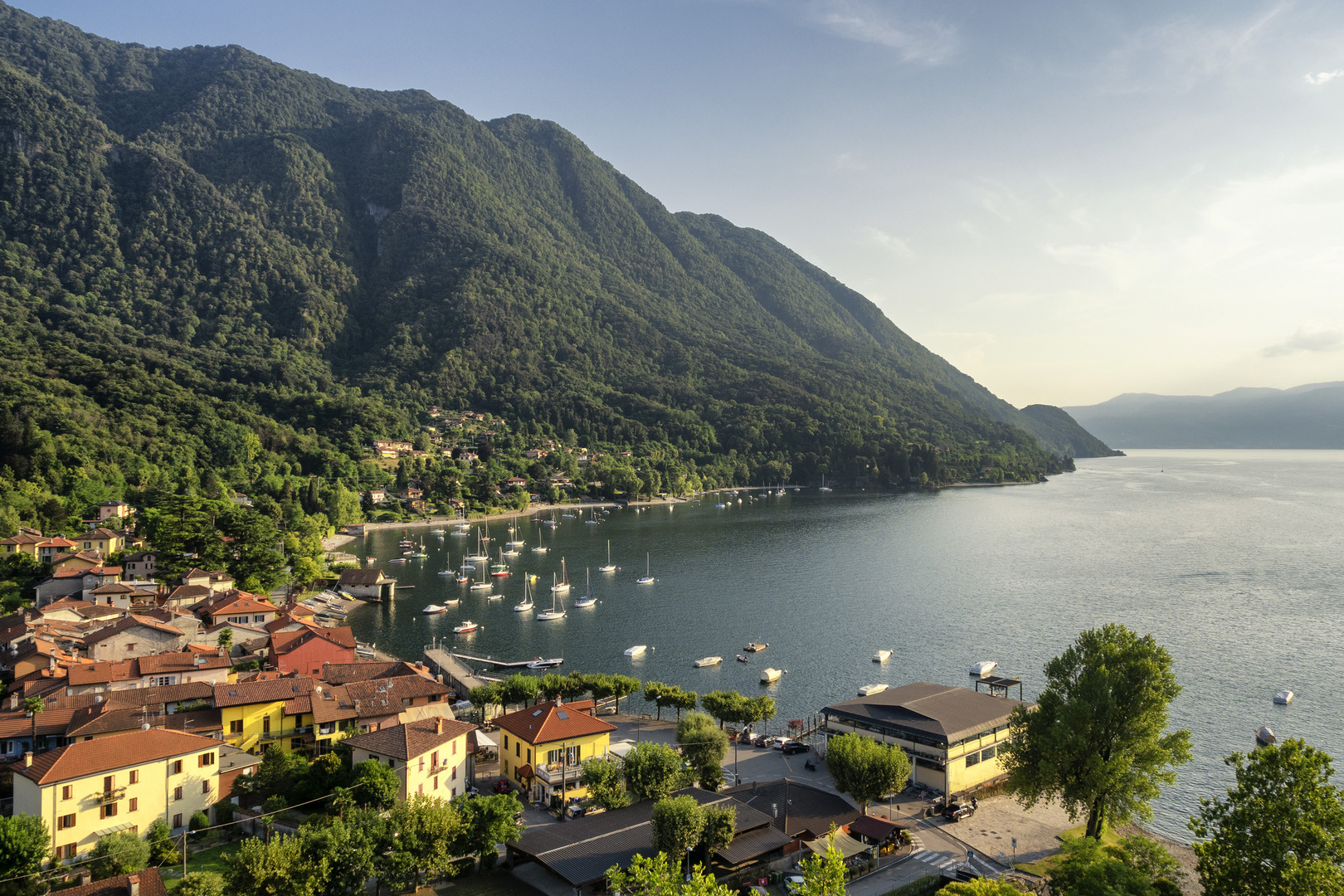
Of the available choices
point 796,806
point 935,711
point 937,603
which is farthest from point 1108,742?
point 937,603

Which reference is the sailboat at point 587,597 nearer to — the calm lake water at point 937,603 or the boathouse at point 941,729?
the calm lake water at point 937,603

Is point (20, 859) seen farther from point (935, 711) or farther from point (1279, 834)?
point (1279, 834)

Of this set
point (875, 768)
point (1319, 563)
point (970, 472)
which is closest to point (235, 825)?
point (875, 768)

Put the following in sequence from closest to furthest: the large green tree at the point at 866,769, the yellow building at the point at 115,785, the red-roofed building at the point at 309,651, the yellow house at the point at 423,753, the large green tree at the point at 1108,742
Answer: the yellow building at the point at 115,785
the large green tree at the point at 1108,742
the yellow house at the point at 423,753
the large green tree at the point at 866,769
the red-roofed building at the point at 309,651

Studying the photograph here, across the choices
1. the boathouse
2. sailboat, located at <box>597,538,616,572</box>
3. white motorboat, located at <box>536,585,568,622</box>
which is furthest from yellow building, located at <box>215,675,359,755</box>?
sailboat, located at <box>597,538,616,572</box>

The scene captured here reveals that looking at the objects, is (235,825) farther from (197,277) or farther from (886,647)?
(197,277)

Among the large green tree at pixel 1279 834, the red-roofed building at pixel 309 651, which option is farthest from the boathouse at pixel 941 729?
the red-roofed building at pixel 309 651

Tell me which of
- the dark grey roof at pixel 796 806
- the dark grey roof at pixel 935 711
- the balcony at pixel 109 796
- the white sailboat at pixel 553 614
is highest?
the balcony at pixel 109 796

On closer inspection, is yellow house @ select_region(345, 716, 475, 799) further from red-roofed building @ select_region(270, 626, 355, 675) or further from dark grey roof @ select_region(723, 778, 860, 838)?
red-roofed building @ select_region(270, 626, 355, 675)
